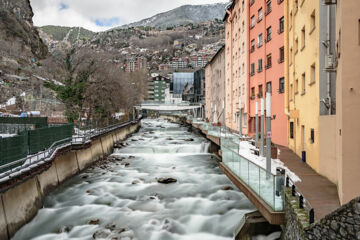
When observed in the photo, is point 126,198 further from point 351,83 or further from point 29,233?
point 351,83

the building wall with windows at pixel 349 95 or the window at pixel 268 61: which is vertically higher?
the window at pixel 268 61

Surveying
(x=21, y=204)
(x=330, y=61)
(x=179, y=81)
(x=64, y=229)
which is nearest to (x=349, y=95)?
(x=330, y=61)

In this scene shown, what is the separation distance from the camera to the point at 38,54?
283 ft

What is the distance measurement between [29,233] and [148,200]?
6028mm

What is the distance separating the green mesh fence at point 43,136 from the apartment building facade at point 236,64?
17996 millimetres

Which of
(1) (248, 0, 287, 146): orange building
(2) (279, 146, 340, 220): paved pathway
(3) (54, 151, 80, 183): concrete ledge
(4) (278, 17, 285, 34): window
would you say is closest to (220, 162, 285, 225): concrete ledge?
(2) (279, 146, 340, 220): paved pathway

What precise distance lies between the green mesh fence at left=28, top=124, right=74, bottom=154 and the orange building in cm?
1696

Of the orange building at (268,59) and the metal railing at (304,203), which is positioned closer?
the metal railing at (304,203)

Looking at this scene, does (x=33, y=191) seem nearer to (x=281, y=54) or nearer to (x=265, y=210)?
(x=265, y=210)

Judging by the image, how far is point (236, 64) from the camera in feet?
130

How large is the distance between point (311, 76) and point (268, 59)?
44.8 feet

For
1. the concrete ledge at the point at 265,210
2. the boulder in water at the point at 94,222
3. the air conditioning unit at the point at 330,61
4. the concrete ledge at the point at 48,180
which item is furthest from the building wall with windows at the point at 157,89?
the concrete ledge at the point at 265,210

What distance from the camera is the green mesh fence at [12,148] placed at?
12627 millimetres

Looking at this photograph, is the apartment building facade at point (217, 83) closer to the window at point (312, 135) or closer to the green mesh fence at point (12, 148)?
the window at point (312, 135)
